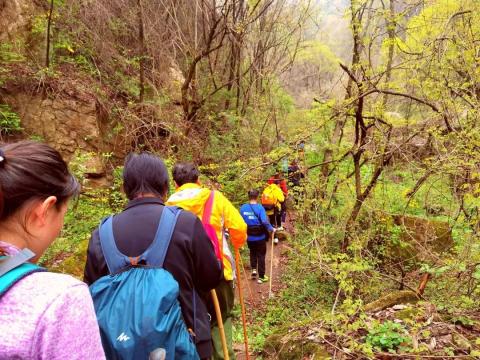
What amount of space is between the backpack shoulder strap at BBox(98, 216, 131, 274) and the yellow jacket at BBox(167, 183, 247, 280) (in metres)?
0.87

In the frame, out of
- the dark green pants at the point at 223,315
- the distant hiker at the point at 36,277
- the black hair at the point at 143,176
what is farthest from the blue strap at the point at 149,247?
the dark green pants at the point at 223,315

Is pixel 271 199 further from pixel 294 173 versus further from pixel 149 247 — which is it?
pixel 149 247

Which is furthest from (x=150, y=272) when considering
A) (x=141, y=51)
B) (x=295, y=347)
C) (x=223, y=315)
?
(x=141, y=51)

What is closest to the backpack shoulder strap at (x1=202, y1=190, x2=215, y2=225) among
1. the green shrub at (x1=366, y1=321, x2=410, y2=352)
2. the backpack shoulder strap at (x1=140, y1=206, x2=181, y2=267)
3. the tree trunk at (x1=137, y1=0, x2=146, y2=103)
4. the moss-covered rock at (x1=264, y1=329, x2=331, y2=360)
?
the backpack shoulder strap at (x1=140, y1=206, x2=181, y2=267)

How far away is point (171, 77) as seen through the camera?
12523 mm

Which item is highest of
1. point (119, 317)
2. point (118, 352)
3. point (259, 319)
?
point (119, 317)

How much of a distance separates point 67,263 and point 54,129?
5570 millimetres

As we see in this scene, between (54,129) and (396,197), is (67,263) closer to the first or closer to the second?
(54,129)

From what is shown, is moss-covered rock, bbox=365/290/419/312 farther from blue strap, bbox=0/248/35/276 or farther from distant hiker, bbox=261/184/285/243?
distant hiker, bbox=261/184/285/243

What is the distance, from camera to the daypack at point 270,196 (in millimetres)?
8961

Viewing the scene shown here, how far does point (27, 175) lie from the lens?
109cm

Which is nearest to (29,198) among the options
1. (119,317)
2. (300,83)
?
(119,317)

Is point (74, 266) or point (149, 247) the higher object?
point (149, 247)

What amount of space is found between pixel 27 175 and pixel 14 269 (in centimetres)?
29
